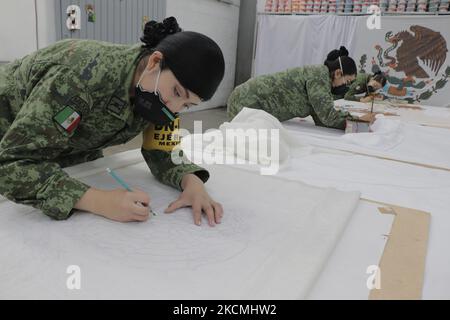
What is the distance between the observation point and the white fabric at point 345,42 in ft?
16.6

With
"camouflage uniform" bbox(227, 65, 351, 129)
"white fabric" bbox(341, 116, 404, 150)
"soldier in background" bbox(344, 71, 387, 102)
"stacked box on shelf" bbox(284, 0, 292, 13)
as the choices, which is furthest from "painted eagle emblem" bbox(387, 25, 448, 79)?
"white fabric" bbox(341, 116, 404, 150)

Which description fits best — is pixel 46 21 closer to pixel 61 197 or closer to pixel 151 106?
pixel 151 106

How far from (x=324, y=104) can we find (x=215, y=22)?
411cm

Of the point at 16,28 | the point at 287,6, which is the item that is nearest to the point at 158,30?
the point at 16,28

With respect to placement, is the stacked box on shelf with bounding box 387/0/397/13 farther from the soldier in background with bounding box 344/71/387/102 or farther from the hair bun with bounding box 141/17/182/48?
the hair bun with bounding box 141/17/182/48

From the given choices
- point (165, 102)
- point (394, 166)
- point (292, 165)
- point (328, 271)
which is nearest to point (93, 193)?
point (165, 102)

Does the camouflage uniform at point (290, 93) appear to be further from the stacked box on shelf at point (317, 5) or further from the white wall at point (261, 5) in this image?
the white wall at point (261, 5)

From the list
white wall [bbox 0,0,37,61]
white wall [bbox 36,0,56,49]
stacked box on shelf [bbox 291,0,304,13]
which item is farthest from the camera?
stacked box on shelf [bbox 291,0,304,13]

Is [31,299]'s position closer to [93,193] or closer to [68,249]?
[68,249]

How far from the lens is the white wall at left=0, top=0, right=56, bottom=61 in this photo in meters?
2.74

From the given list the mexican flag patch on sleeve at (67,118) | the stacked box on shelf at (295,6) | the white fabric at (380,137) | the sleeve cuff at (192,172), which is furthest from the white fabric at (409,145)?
the stacked box on shelf at (295,6)

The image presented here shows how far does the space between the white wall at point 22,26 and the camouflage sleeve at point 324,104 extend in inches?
86.6

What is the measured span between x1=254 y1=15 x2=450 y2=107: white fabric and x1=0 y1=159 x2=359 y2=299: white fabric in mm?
4891

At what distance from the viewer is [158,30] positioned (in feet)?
3.01
